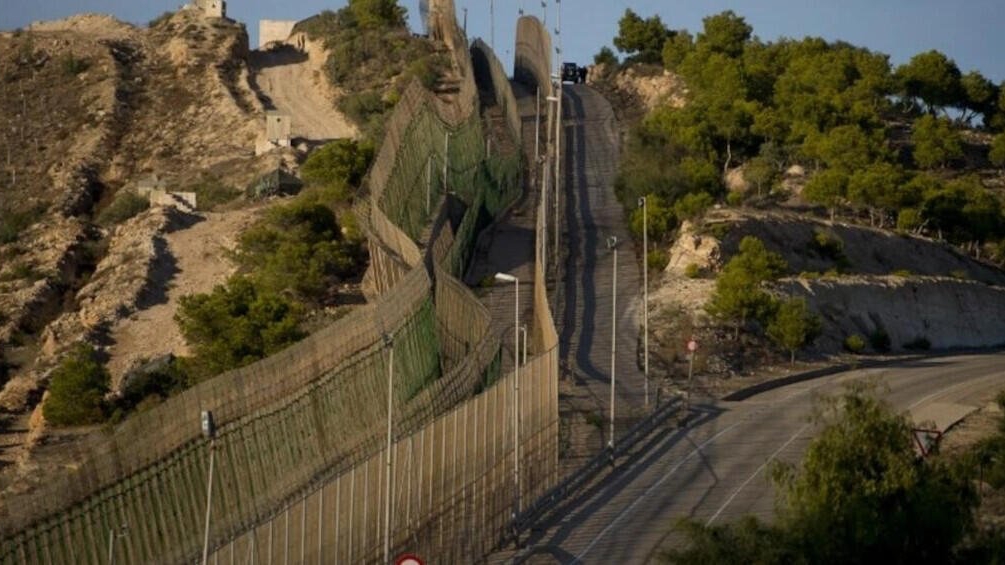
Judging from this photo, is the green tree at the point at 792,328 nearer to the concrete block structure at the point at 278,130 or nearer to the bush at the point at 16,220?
the bush at the point at 16,220

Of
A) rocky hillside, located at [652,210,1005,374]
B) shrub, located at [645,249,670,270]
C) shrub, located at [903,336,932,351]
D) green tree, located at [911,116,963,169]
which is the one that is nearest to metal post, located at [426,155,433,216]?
rocky hillside, located at [652,210,1005,374]

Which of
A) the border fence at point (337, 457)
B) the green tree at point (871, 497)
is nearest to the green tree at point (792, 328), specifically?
the border fence at point (337, 457)

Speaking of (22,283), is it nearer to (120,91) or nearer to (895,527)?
(120,91)

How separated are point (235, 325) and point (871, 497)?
102 ft

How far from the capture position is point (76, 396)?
5491cm

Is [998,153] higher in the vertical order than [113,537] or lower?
lower

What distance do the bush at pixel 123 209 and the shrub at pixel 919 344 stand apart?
27138 millimetres

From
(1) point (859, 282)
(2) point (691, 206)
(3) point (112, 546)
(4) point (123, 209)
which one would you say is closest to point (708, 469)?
(3) point (112, 546)

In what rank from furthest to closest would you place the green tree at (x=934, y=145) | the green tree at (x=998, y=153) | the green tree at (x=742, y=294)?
the green tree at (x=998, y=153) → the green tree at (x=934, y=145) → the green tree at (x=742, y=294)

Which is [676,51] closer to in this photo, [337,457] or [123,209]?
[123,209]

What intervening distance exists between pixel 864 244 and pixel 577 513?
36.3 metres

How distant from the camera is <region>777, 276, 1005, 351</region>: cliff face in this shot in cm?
6450

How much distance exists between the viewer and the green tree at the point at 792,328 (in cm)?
5884

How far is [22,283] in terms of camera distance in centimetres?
7288
